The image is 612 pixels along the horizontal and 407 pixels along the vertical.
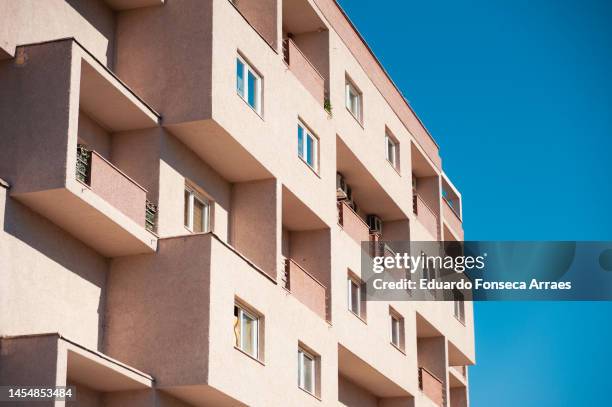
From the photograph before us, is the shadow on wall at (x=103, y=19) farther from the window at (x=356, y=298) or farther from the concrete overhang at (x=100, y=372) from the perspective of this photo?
the window at (x=356, y=298)

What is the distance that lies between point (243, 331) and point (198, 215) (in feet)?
10.6

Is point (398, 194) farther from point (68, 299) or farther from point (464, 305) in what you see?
point (68, 299)

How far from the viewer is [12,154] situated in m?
26.2

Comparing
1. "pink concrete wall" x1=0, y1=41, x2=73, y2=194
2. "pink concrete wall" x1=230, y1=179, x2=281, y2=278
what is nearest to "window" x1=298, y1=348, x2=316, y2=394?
"pink concrete wall" x1=230, y1=179, x2=281, y2=278

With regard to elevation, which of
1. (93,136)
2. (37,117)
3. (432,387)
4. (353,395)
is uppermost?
(93,136)

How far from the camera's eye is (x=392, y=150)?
147 ft

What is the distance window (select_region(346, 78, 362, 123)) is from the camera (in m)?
41.2

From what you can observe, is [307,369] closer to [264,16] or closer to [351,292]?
[351,292]

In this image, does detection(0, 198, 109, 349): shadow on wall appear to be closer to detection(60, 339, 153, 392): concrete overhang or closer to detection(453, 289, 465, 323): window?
detection(60, 339, 153, 392): concrete overhang

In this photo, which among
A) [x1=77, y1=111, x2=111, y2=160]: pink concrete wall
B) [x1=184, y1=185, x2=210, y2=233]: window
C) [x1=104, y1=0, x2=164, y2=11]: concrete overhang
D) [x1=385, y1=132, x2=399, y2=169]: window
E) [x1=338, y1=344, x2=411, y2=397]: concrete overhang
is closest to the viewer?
[x1=77, y1=111, x2=111, y2=160]: pink concrete wall

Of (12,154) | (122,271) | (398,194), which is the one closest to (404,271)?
(398,194)

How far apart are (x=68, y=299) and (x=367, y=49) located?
18.8 meters

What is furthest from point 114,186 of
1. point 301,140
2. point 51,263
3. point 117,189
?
point 301,140

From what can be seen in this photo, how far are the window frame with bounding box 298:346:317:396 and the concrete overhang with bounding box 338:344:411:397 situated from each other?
2.06 meters
